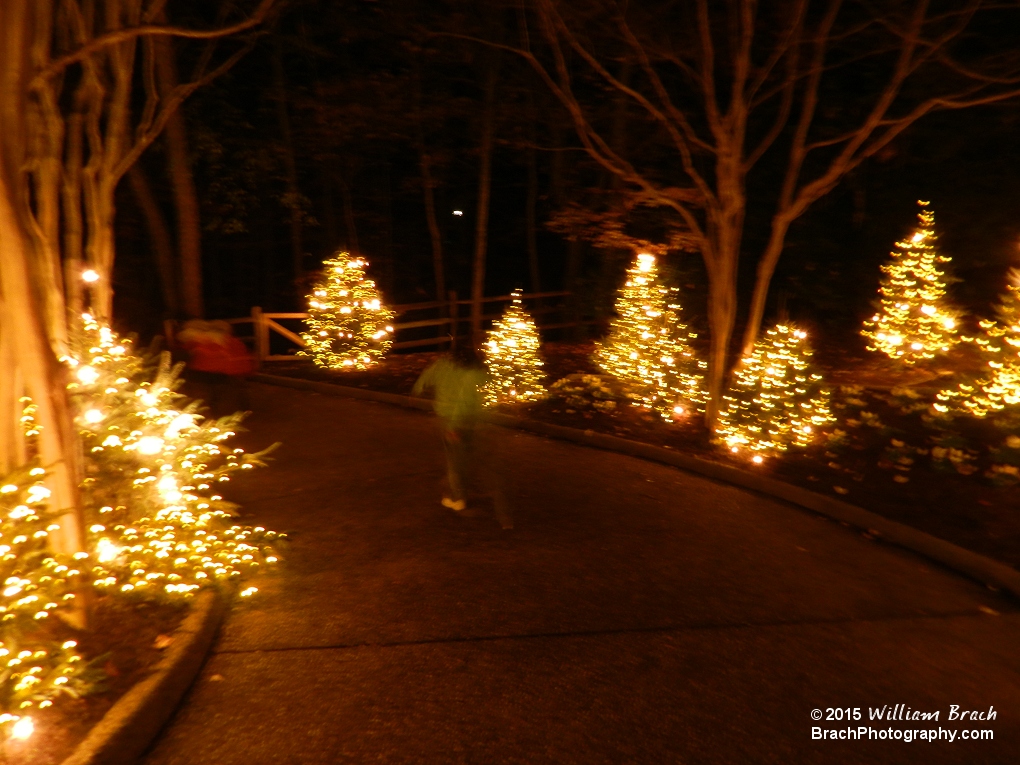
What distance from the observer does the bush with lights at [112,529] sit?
4270 millimetres

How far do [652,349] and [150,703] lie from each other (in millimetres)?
9426

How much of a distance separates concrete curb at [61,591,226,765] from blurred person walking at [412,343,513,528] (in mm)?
2805

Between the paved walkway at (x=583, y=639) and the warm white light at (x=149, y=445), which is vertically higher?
the warm white light at (x=149, y=445)

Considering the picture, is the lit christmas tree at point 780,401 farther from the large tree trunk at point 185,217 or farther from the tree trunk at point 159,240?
the tree trunk at point 159,240

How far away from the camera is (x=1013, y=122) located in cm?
1570

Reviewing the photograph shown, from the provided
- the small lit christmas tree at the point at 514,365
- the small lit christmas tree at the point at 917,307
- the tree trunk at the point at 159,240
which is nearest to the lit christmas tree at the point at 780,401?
the small lit christmas tree at the point at 514,365

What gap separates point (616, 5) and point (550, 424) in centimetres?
579

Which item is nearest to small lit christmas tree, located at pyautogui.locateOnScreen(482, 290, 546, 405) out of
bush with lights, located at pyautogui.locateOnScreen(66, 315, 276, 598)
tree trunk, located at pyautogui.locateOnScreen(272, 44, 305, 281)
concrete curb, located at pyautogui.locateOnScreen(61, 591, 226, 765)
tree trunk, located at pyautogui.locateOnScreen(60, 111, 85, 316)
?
tree trunk, located at pyautogui.locateOnScreen(60, 111, 85, 316)

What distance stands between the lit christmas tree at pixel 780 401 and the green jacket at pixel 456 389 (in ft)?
14.2

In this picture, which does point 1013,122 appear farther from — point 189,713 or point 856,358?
point 189,713

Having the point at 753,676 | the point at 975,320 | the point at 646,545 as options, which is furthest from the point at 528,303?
the point at 753,676

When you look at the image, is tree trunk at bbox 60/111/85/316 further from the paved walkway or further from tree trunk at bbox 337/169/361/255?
tree trunk at bbox 337/169/361/255

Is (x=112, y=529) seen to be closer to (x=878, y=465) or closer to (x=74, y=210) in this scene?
(x=74, y=210)

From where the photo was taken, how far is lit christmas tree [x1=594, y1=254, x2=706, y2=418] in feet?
40.2
